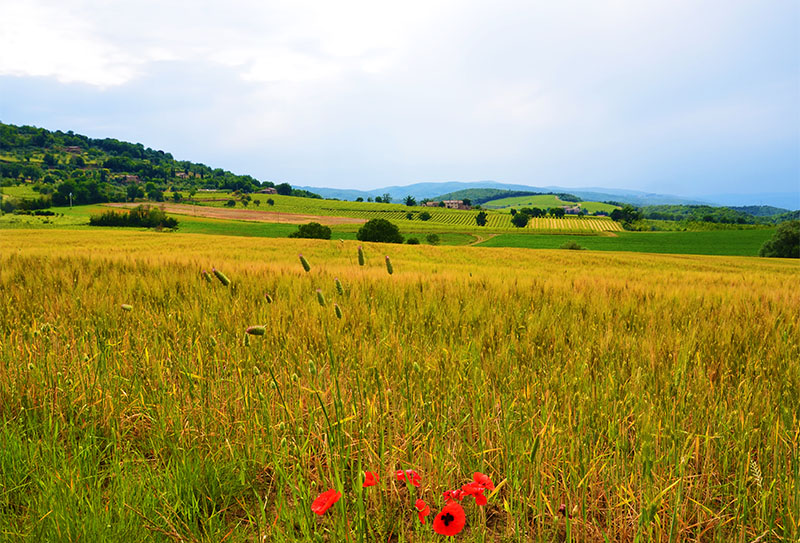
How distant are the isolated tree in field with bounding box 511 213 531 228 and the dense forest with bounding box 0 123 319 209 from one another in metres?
60.8

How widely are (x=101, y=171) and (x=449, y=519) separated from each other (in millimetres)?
159334

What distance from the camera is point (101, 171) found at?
405 ft

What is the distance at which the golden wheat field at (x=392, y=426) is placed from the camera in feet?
3.60

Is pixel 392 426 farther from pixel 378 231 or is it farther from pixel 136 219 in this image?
pixel 136 219

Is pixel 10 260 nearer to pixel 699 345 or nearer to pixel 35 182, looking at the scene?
pixel 699 345

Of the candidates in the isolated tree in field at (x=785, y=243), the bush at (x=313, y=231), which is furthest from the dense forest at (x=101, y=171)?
the isolated tree in field at (x=785, y=243)

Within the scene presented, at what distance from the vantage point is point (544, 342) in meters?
2.42

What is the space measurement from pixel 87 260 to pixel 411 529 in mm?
5895

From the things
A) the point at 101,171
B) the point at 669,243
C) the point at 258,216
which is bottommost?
the point at 669,243

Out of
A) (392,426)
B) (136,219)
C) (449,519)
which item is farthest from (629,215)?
(449,519)

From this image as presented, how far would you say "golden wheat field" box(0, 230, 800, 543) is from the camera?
1.10 m

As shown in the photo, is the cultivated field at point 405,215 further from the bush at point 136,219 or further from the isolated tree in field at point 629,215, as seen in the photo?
the bush at point 136,219

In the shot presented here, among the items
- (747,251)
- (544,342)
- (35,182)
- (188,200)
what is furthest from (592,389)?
(35,182)

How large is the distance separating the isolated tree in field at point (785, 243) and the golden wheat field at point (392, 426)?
64.3 m
